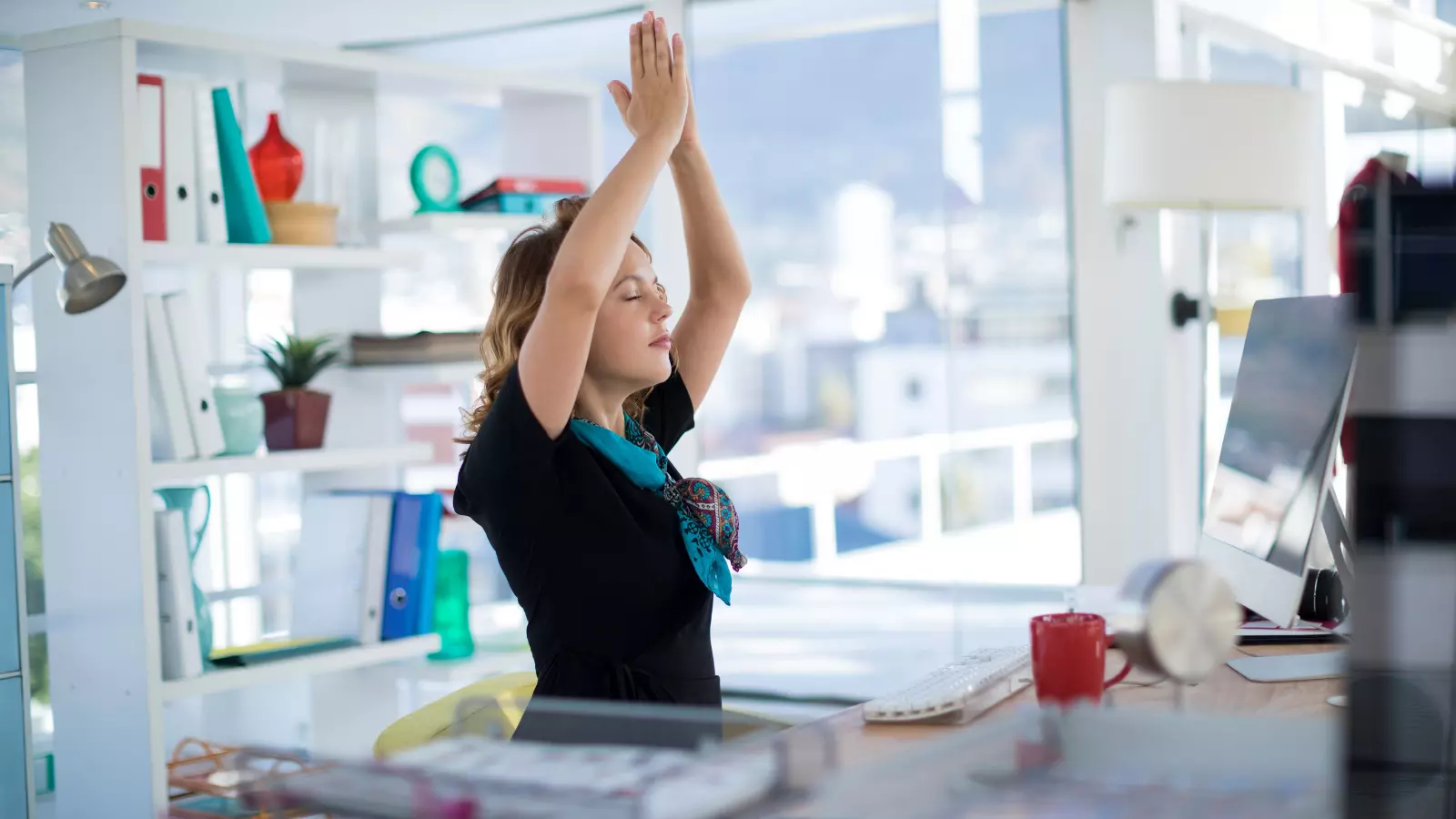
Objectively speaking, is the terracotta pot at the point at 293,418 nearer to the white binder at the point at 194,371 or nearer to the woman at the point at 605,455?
the white binder at the point at 194,371

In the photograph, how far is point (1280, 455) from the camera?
1.47 m

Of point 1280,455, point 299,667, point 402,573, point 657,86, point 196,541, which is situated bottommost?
point 299,667

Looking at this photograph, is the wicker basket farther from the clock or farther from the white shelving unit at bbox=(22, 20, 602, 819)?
the clock

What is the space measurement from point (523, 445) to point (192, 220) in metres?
1.73

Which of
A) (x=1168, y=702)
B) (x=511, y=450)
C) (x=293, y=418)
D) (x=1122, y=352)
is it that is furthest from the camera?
(x=1122, y=352)

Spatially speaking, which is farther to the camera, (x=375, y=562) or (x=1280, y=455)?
(x=375, y=562)

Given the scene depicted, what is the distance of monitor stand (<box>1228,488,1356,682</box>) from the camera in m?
1.41

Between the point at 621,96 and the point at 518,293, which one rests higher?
the point at 621,96

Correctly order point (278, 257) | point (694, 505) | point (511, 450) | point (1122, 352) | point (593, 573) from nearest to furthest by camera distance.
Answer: point (511, 450) → point (593, 573) → point (694, 505) → point (278, 257) → point (1122, 352)

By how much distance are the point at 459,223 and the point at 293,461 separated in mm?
724

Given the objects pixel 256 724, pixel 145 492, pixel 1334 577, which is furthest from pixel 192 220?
pixel 1334 577

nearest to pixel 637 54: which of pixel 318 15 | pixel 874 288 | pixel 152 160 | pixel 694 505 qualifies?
pixel 694 505

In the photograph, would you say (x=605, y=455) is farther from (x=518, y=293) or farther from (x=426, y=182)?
(x=426, y=182)

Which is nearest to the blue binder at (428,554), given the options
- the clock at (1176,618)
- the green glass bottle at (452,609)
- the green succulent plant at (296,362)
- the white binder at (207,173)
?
the green glass bottle at (452,609)
